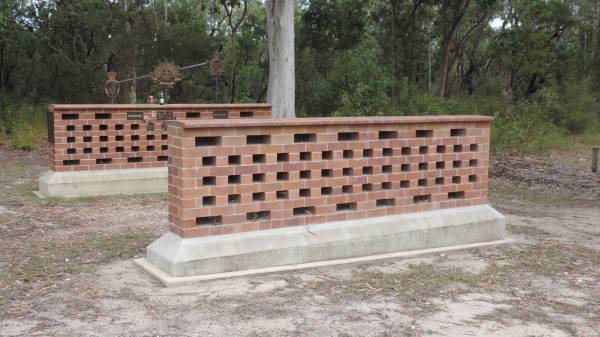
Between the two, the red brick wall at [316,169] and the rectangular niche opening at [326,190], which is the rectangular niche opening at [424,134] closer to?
the red brick wall at [316,169]

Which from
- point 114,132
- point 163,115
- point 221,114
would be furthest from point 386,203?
point 114,132

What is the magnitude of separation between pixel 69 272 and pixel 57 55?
67.7 ft

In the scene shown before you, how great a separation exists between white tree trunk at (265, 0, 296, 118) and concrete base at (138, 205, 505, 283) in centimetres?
812

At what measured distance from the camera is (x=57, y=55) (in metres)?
25.7

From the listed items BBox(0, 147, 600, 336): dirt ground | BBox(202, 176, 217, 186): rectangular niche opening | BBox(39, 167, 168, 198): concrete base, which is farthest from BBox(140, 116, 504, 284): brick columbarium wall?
BBox(39, 167, 168, 198): concrete base

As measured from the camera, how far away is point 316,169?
23.2 feet

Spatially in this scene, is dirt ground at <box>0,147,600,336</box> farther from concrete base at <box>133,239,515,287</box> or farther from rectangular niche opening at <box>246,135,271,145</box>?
rectangular niche opening at <box>246,135,271,145</box>

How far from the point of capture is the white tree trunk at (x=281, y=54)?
15.3 meters

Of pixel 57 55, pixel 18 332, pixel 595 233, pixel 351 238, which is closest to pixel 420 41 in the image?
pixel 57 55

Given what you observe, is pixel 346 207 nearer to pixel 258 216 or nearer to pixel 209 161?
pixel 258 216

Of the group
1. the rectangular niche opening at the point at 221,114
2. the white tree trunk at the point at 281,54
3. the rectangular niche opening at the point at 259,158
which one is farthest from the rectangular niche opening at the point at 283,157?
the white tree trunk at the point at 281,54

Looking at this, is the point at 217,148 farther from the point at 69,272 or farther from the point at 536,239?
the point at 536,239

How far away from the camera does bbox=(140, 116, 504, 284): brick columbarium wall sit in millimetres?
6441

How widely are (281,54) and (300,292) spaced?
10.0m
